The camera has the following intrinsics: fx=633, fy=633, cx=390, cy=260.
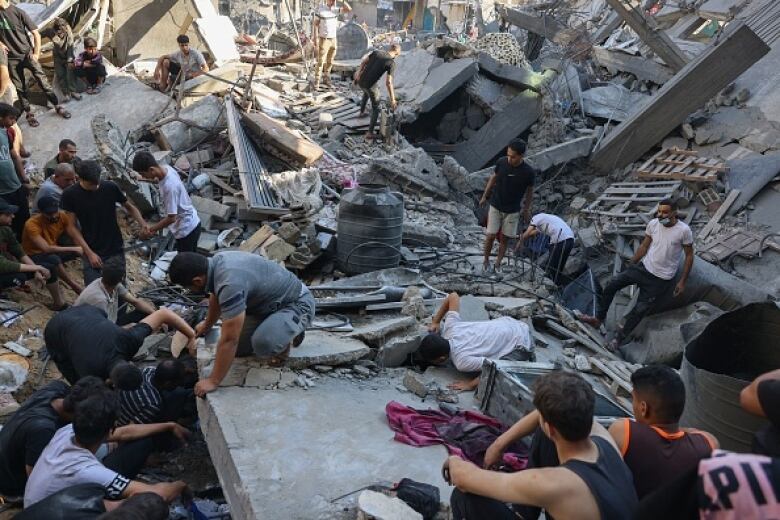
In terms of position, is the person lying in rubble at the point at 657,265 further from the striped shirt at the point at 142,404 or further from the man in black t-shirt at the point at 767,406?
the striped shirt at the point at 142,404

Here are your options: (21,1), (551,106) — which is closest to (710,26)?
(551,106)

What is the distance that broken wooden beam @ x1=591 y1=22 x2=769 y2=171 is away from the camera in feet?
36.6

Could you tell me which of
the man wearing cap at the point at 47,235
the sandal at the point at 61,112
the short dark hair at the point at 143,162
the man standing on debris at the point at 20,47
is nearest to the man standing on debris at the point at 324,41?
the sandal at the point at 61,112

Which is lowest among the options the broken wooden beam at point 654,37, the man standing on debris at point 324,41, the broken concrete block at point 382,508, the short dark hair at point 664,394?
the broken concrete block at point 382,508

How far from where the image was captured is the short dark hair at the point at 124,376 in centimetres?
427

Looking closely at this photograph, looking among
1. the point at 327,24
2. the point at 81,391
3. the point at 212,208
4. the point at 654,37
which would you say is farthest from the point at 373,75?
the point at 81,391

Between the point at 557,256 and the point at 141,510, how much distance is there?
23.6 feet

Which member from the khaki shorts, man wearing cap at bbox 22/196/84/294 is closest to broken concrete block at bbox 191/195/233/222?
man wearing cap at bbox 22/196/84/294

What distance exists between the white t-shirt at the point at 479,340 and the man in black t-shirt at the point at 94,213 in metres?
3.27

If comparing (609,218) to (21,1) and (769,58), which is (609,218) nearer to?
(769,58)

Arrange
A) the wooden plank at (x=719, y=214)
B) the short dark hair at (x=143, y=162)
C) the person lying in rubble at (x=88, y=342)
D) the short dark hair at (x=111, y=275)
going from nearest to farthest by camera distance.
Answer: the person lying in rubble at (x=88, y=342) → the short dark hair at (x=111, y=275) → the short dark hair at (x=143, y=162) → the wooden plank at (x=719, y=214)

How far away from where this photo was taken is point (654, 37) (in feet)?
42.1

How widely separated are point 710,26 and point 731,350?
1580 cm

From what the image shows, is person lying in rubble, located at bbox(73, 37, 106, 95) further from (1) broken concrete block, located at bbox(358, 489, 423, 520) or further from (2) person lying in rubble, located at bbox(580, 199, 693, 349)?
(1) broken concrete block, located at bbox(358, 489, 423, 520)
